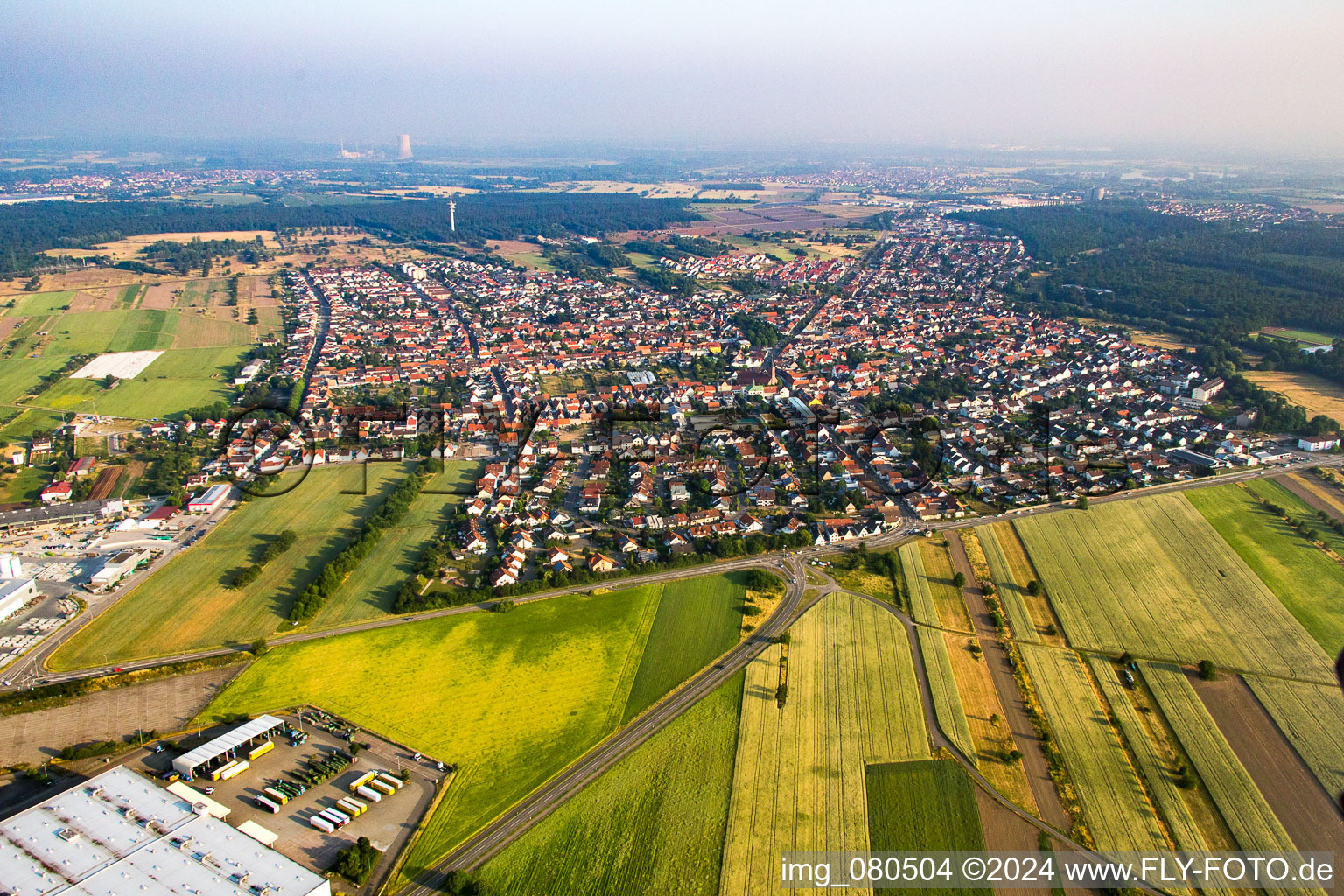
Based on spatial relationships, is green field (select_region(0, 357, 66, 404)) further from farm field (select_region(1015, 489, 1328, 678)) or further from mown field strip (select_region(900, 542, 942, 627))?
farm field (select_region(1015, 489, 1328, 678))

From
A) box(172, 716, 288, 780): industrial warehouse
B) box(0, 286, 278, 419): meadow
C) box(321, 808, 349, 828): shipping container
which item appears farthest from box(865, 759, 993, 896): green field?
box(0, 286, 278, 419): meadow

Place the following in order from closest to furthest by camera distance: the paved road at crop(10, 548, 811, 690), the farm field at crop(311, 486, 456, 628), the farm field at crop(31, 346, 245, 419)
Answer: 1. the paved road at crop(10, 548, 811, 690)
2. the farm field at crop(311, 486, 456, 628)
3. the farm field at crop(31, 346, 245, 419)

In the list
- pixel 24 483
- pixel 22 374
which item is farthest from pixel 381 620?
pixel 22 374

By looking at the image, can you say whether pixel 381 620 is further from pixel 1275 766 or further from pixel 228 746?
pixel 1275 766

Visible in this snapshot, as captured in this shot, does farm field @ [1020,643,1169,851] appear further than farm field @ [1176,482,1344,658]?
No

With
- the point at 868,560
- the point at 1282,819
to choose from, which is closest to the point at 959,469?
the point at 868,560

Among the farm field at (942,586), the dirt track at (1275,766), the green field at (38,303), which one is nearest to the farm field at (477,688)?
the farm field at (942,586)

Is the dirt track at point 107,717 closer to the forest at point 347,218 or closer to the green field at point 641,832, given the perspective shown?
the green field at point 641,832

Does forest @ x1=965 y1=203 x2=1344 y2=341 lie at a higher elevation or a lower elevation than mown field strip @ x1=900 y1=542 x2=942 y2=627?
higher

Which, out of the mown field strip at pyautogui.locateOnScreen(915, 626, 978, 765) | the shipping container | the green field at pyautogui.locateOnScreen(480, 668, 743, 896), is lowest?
the green field at pyautogui.locateOnScreen(480, 668, 743, 896)
